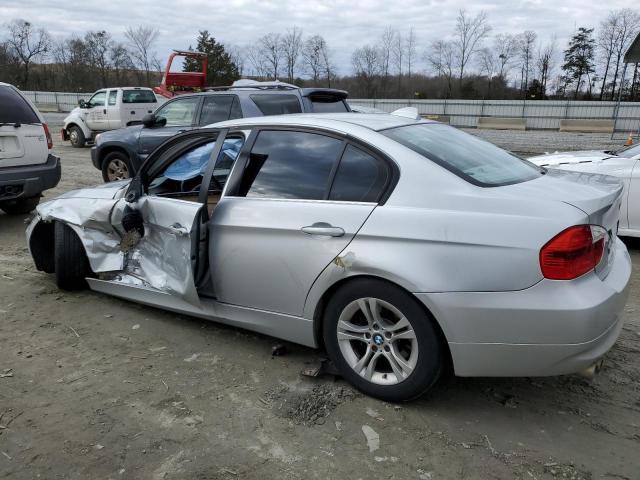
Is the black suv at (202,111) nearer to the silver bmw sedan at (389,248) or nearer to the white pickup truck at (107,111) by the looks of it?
the silver bmw sedan at (389,248)

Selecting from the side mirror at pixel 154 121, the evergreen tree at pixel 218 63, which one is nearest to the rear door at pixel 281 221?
the side mirror at pixel 154 121

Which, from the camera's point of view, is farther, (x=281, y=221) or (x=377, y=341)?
(x=281, y=221)

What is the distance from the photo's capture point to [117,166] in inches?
380

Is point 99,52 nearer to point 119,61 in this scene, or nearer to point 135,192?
point 119,61

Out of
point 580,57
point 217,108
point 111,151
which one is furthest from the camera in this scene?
point 580,57

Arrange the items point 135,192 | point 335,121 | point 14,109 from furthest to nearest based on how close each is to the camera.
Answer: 1. point 14,109
2. point 135,192
3. point 335,121

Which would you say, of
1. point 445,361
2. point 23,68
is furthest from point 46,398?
point 23,68

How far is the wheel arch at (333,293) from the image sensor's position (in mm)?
2695

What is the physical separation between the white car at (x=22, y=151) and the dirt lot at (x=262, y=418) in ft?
11.2

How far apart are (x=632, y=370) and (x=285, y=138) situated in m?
2.66

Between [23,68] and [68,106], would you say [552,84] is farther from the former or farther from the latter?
[23,68]

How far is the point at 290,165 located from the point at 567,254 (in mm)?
1679

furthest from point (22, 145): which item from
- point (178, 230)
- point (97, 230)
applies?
point (178, 230)

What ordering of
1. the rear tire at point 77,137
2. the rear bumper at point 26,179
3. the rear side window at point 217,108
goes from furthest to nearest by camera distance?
the rear tire at point 77,137 < the rear side window at point 217,108 < the rear bumper at point 26,179
